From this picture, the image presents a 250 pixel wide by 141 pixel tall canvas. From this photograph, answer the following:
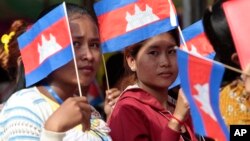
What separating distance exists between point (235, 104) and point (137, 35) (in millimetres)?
646

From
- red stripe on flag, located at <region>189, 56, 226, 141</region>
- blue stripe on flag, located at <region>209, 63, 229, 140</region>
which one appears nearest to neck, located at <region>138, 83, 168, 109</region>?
red stripe on flag, located at <region>189, 56, 226, 141</region>

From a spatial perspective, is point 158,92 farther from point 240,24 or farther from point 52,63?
point 240,24

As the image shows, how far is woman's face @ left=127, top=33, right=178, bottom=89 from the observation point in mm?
4387

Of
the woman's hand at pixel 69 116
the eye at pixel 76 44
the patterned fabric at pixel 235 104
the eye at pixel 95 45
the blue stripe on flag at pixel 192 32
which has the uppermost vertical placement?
the eye at pixel 76 44

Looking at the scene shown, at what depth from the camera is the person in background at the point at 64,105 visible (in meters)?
3.71

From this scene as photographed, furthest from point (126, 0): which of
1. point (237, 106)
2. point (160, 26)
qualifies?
point (237, 106)

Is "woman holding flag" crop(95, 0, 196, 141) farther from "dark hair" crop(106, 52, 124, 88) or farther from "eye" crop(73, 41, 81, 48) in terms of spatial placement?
"dark hair" crop(106, 52, 124, 88)

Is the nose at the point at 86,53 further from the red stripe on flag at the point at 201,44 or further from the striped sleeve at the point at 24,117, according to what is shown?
the red stripe on flag at the point at 201,44

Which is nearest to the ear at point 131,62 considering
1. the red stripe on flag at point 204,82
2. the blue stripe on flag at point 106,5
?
the blue stripe on flag at point 106,5

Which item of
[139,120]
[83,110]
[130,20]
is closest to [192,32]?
[130,20]

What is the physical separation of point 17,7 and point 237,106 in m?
4.60

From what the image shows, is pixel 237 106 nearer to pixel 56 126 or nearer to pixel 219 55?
pixel 219 55

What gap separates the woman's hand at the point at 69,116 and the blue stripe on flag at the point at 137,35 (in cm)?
75

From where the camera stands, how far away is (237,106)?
4051 millimetres
